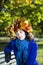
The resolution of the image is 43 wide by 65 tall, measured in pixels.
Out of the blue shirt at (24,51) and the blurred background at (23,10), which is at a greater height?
the blurred background at (23,10)

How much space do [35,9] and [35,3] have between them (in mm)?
242

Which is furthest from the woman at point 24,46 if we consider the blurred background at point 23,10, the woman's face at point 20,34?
the blurred background at point 23,10

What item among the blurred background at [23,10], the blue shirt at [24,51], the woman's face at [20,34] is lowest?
the blue shirt at [24,51]

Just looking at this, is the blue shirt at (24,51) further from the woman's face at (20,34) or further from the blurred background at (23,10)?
the blurred background at (23,10)

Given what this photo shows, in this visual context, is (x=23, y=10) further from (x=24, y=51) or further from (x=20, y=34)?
(x=24, y=51)

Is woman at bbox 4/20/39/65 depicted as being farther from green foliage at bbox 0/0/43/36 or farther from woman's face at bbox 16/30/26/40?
green foliage at bbox 0/0/43/36

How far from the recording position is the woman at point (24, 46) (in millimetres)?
5023

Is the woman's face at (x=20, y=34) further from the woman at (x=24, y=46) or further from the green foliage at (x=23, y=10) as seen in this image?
the green foliage at (x=23, y=10)

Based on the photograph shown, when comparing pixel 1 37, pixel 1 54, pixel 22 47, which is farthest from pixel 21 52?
pixel 1 37

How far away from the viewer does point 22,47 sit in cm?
507

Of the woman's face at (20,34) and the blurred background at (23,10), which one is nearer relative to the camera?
the woman's face at (20,34)

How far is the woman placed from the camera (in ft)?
16.5

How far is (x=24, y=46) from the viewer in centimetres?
507

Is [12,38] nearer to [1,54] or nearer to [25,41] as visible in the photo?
[25,41]
